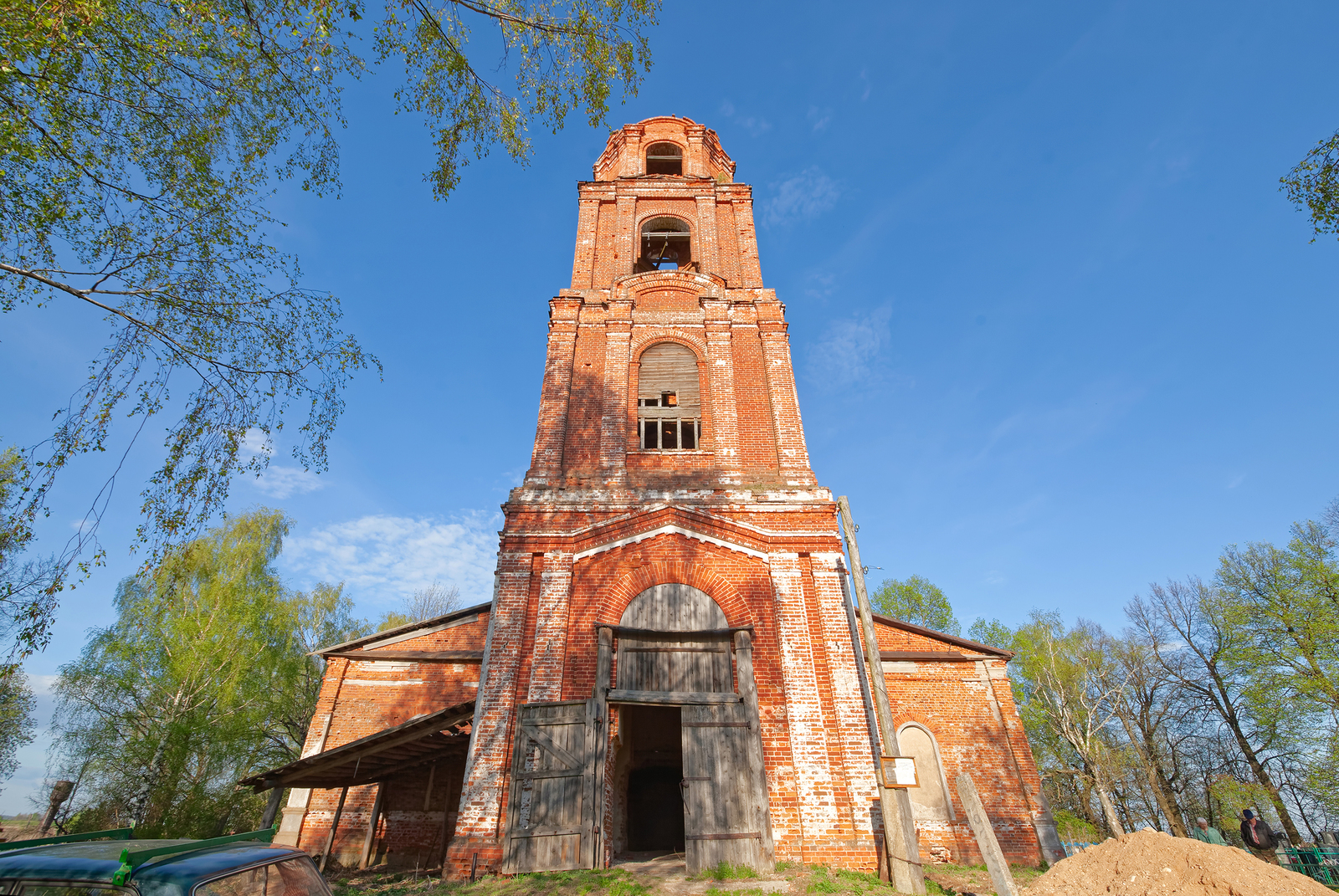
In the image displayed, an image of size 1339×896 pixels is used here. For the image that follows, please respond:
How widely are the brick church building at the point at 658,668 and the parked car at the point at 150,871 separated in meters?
5.01

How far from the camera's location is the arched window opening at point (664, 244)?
54.4ft

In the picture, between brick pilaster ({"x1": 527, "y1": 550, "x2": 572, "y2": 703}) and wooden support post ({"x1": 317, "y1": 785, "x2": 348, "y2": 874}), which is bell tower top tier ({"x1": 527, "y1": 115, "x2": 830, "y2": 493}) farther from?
wooden support post ({"x1": 317, "y1": 785, "x2": 348, "y2": 874})

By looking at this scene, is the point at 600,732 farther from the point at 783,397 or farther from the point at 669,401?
the point at 783,397

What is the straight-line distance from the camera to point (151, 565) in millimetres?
5820

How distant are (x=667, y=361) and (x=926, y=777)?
999 cm

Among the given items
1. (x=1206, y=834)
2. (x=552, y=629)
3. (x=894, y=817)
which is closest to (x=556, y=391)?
(x=552, y=629)

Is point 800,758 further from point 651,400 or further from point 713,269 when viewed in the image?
point 713,269

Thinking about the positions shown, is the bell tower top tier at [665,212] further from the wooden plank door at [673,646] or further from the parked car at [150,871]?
the parked car at [150,871]

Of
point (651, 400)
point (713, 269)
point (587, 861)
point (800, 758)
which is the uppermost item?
point (713, 269)

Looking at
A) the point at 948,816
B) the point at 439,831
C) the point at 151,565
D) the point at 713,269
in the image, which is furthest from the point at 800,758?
the point at 713,269

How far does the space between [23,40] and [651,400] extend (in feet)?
32.7

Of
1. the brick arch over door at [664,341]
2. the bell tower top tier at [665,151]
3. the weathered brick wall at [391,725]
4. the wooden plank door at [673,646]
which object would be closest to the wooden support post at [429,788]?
the weathered brick wall at [391,725]

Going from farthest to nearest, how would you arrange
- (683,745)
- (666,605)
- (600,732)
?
1. (666,605)
2. (683,745)
3. (600,732)

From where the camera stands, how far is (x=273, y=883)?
387 centimetres
